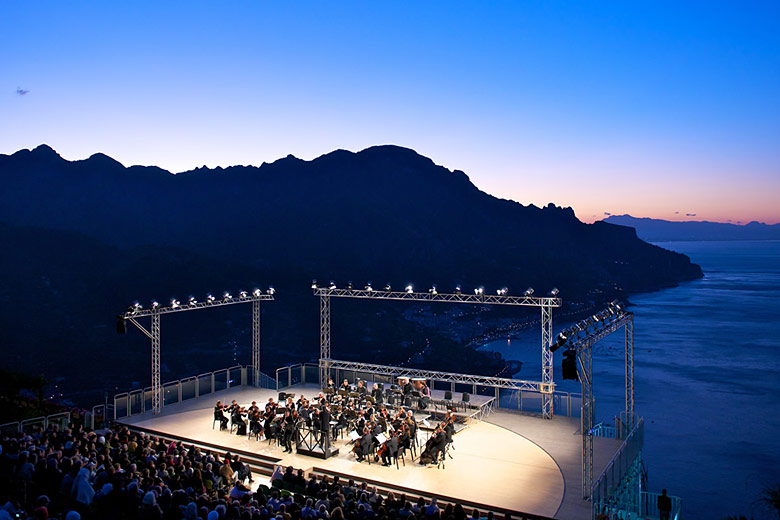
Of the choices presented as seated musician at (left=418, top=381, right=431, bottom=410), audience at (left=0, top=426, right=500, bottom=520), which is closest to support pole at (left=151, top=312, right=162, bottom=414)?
audience at (left=0, top=426, right=500, bottom=520)

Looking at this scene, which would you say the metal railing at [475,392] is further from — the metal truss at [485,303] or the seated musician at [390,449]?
the seated musician at [390,449]

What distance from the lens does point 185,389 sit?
68.8 ft

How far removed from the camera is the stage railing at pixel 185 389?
1864 centimetres

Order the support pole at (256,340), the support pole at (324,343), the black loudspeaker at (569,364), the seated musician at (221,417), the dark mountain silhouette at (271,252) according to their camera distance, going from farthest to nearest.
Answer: the dark mountain silhouette at (271,252), the support pole at (256,340), the support pole at (324,343), the seated musician at (221,417), the black loudspeaker at (569,364)

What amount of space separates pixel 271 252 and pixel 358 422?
119m

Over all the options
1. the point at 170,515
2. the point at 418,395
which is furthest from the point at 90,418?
the point at 170,515

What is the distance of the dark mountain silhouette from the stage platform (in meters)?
71.5

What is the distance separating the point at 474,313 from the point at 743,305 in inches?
2646

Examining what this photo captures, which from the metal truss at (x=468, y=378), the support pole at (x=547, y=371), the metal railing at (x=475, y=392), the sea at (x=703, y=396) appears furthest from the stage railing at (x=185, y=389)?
the sea at (x=703, y=396)

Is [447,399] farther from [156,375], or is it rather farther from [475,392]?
[156,375]

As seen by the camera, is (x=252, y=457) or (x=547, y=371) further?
(x=547, y=371)

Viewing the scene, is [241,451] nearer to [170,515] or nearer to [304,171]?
[170,515]

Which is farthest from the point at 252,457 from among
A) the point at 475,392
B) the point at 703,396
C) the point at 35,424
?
the point at 703,396

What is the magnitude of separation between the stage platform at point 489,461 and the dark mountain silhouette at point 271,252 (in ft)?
234
